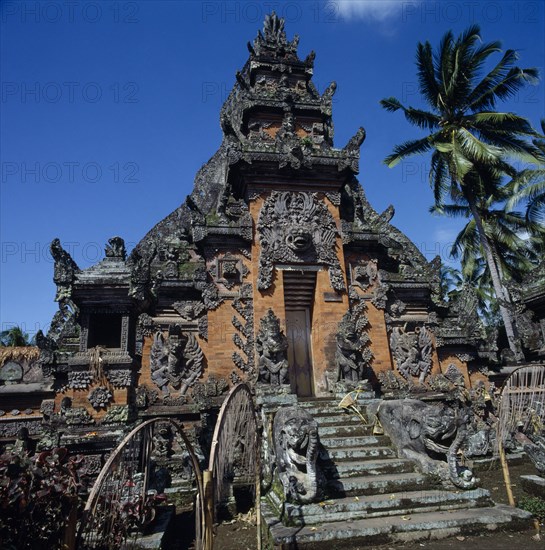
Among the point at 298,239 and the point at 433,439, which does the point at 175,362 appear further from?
the point at 433,439

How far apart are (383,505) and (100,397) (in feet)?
20.0

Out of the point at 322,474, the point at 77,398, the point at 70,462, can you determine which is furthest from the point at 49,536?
the point at 77,398

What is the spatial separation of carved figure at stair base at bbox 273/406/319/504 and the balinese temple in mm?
2412

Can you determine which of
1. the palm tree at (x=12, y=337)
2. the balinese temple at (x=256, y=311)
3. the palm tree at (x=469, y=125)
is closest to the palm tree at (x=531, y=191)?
the palm tree at (x=469, y=125)

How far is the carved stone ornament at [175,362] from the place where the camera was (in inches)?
396

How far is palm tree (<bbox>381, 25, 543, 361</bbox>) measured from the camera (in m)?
17.9

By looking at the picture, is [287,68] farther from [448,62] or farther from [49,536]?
[49,536]

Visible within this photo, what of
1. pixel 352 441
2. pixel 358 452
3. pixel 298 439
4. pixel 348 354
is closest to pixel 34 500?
pixel 298 439

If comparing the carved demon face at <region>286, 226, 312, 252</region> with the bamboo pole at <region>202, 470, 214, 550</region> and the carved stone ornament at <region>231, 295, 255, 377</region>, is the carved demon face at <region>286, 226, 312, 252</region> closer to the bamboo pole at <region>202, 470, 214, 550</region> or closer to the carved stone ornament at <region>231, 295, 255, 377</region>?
the carved stone ornament at <region>231, 295, 255, 377</region>

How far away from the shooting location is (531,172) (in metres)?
20.6

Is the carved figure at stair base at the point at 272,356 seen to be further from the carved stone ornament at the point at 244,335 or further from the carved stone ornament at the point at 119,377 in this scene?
the carved stone ornament at the point at 119,377

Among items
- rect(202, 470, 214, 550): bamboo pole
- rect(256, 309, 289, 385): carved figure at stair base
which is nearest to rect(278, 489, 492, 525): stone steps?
rect(202, 470, 214, 550): bamboo pole

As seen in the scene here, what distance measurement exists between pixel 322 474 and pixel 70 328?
6.95 meters

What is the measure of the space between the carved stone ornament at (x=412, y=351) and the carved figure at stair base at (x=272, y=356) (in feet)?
12.6
